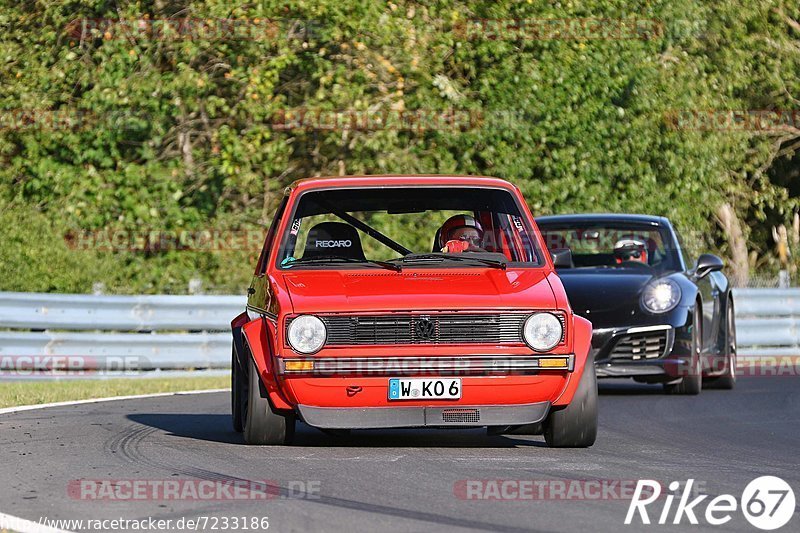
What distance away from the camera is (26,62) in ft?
75.5

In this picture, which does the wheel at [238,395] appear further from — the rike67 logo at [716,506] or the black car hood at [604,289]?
the black car hood at [604,289]

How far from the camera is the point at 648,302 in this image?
13.2 metres

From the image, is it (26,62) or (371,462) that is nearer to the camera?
(371,462)

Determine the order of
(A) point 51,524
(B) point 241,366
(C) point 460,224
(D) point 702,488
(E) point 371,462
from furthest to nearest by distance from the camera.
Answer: (C) point 460,224, (B) point 241,366, (E) point 371,462, (D) point 702,488, (A) point 51,524

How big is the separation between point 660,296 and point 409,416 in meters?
5.34

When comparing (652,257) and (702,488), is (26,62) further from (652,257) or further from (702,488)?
(702,488)

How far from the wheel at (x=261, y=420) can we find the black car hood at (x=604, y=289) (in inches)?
187

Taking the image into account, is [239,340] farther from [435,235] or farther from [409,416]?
[409,416]

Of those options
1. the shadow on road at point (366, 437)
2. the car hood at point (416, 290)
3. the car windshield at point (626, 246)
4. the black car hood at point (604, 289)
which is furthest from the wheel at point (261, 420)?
the car windshield at point (626, 246)

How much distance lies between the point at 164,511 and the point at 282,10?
16.5 meters

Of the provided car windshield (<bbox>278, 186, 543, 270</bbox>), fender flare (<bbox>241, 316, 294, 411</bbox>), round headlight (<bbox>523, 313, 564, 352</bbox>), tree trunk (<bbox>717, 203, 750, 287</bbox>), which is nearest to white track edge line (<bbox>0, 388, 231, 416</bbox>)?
car windshield (<bbox>278, 186, 543, 270</bbox>)

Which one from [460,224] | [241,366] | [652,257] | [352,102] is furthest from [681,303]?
[352,102]

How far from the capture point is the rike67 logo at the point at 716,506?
6129mm

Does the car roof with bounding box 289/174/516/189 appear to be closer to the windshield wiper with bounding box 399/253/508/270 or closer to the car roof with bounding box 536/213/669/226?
the windshield wiper with bounding box 399/253/508/270
